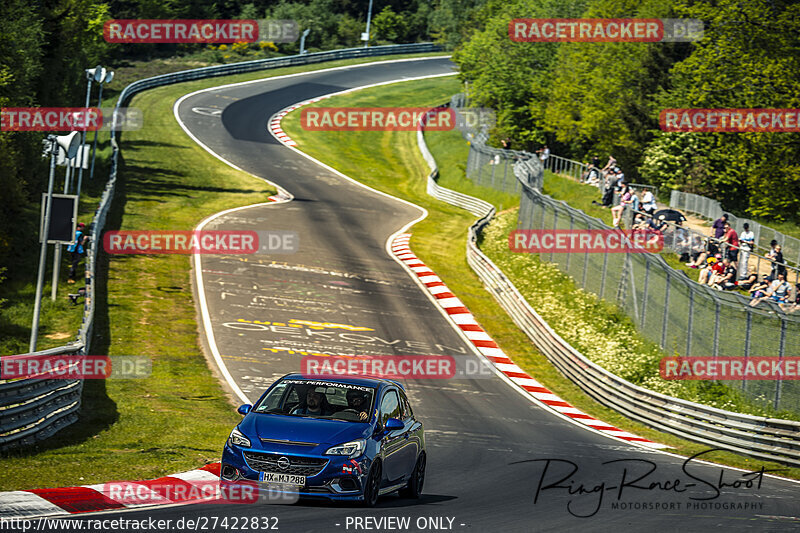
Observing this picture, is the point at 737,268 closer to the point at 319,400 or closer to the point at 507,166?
the point at 319,400

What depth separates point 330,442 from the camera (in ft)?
37.4

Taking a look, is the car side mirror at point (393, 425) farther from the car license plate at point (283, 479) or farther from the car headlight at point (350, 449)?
the car license plate at point (283, 479)

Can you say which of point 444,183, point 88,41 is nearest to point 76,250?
point 444,183

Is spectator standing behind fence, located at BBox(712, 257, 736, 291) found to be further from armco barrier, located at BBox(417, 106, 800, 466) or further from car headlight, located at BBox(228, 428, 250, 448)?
car headlight, located at BBox(228, 428, 250, 448)

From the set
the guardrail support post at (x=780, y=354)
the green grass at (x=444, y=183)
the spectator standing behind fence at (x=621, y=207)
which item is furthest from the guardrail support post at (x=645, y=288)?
the spectator standing behind fence at (x=621, y=207)

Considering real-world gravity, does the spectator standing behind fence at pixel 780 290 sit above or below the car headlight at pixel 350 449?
above

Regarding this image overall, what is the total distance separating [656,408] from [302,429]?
13873 mm

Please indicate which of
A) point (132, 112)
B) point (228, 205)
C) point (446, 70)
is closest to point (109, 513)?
point (228, 205)

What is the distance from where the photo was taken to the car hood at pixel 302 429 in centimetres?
1148

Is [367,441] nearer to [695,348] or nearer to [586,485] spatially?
[586,485]

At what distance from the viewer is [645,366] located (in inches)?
1012

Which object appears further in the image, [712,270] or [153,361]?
[712,270]

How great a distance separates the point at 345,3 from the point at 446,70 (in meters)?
26.8

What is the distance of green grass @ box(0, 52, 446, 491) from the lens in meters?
Answer: 14.3
